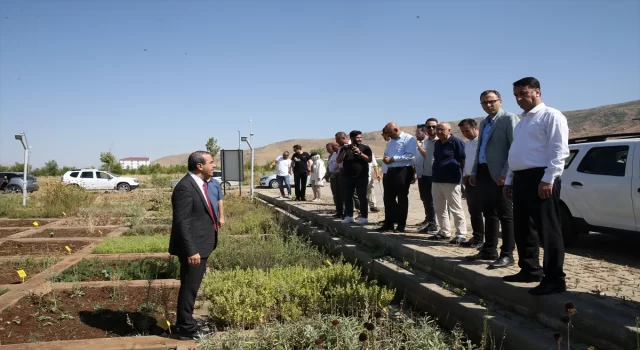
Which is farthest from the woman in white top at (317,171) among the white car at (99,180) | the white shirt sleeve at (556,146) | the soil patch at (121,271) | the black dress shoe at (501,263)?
the white car at (99,180)

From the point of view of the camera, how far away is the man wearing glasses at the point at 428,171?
7.09 m

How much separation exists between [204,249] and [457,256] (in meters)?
2.73

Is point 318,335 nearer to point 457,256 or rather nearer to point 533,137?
point 457,256

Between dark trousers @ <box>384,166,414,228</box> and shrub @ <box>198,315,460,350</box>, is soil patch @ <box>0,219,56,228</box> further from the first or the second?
shrub @ <box>198,315,460,350</box>

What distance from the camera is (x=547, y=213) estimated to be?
3748 mm

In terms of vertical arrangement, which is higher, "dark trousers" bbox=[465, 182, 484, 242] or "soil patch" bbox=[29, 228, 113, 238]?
"dark trousers" bbox=[465, 182, 484, 242]

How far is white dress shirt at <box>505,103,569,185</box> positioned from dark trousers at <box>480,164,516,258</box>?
964mm

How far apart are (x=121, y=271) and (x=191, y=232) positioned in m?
2.89

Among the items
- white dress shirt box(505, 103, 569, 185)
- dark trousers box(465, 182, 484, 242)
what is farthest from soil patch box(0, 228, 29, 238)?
white dress shirt box(505, 103, 569, 185)

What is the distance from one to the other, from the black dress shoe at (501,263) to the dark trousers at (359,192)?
3.41 m

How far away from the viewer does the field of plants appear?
3.79m

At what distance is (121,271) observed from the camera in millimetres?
6609

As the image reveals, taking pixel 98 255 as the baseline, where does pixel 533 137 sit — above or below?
above

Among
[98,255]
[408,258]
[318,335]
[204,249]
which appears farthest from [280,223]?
[318,335]
